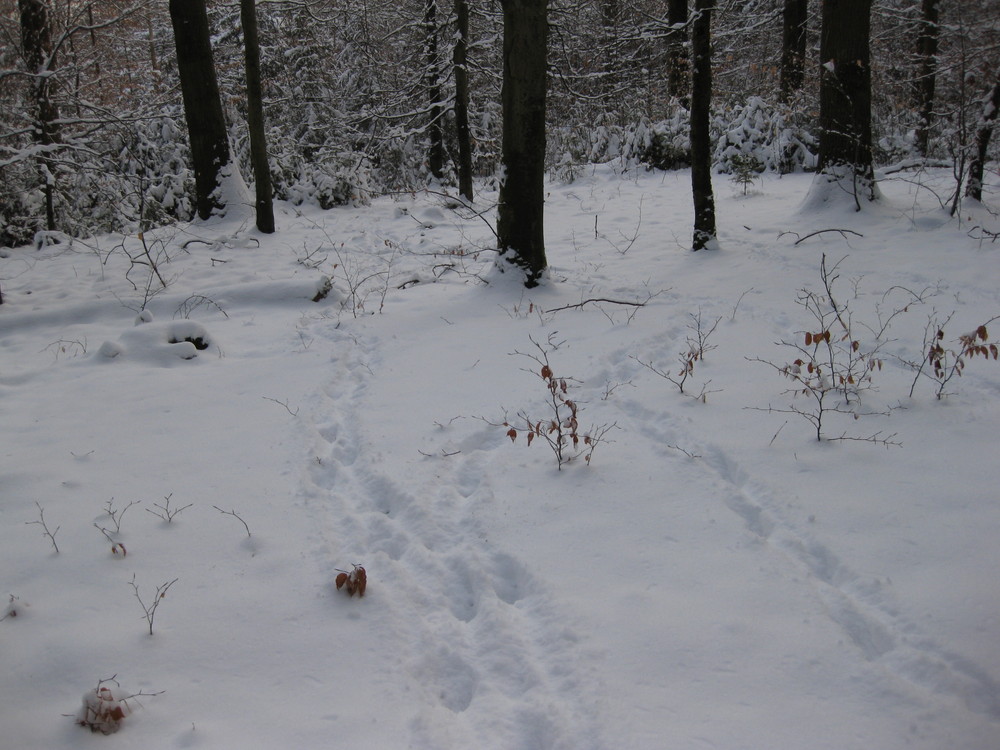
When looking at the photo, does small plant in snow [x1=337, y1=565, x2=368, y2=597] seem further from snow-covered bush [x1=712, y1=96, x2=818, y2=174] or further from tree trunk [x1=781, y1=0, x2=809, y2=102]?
tree trunk [x1=781, y1=0, x2=809, y2=102]

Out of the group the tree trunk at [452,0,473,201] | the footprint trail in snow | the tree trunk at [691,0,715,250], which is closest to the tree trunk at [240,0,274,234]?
the tree trunk at [452,0,473,201]

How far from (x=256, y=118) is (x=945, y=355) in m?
9.89

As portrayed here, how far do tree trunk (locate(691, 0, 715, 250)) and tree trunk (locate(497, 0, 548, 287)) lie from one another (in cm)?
183

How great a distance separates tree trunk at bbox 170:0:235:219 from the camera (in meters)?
10.2

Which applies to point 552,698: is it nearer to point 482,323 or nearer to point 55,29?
point 482,323

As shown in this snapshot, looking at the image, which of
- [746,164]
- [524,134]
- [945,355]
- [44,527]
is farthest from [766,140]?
[44,527]

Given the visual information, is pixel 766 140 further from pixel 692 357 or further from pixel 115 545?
pixel 115 545

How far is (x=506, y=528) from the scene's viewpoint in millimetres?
3580

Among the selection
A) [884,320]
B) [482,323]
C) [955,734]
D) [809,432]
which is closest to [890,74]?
[884,320]

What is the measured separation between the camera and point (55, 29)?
12.3 metres

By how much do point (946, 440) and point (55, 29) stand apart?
15394 millimetres

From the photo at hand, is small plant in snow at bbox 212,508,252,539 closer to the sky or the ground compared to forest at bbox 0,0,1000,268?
closer to the ground

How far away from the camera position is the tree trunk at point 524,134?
695 centimetres

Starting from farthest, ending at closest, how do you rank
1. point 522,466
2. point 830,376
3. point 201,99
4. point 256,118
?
point 201,99, point 256,118, point 830,376, point 522,466
